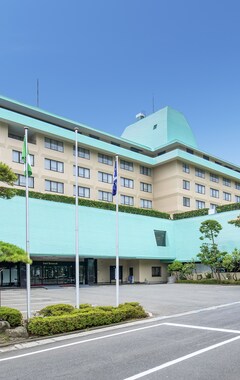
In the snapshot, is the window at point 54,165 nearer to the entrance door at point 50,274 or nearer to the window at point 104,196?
the window at point 104,196

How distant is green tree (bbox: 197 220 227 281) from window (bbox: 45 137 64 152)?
62.7ft

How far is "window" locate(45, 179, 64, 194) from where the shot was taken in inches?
1692

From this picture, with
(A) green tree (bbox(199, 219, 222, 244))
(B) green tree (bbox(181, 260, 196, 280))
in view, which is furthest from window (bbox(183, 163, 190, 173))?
(B) green tree (bbox(181, 260, 196, 280))

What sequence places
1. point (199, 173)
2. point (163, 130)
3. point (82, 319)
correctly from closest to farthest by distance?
point (82, 319) < point (199, 173) < point (163, 130)

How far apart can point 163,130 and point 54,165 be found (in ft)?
69.1

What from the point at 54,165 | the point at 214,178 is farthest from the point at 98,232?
the point at 214,178

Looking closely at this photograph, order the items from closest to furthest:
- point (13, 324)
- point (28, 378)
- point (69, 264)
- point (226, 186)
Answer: point (28, 378), point (13, 324), point (69, 264), point (226, 186)

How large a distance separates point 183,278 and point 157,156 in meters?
19.5

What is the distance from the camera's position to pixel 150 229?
44.4m

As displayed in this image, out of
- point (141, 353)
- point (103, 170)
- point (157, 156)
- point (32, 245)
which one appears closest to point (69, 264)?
point (32, 245)

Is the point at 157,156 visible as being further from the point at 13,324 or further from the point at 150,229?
the point at 13,324

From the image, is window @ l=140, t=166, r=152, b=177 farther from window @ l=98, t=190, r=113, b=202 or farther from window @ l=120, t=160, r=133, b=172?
window @ l=98, t=190, r=113, b=202

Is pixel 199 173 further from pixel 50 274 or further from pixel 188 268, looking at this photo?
pixel 50 274

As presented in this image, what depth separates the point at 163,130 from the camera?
5788 cm
